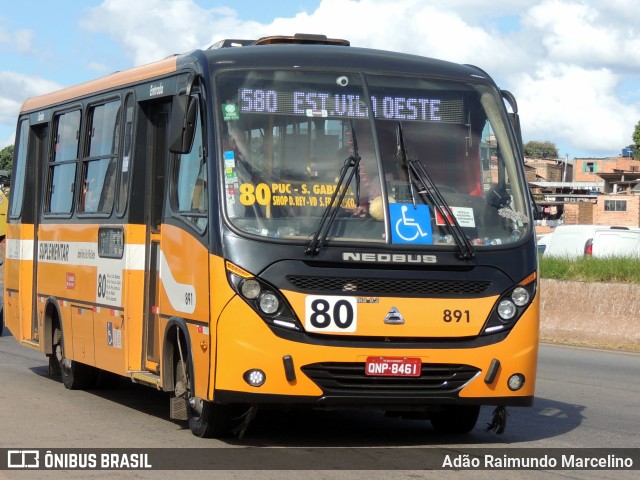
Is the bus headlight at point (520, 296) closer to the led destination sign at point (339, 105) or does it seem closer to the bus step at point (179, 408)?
the led destination sign at point (339, 105)

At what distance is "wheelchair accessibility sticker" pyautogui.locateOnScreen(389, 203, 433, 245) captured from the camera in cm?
939

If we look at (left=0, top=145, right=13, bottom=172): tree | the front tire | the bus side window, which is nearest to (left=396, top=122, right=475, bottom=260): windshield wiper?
the front tire

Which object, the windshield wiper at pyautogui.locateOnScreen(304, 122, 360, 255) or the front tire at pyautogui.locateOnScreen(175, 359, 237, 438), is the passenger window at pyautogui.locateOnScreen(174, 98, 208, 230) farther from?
the front tire at pyautogui.locateOnScreen(175, 359, 237, 438)

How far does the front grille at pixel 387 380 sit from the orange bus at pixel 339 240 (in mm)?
10

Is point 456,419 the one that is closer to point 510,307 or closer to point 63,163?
point 510,307

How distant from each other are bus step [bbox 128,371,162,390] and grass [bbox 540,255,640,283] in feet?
39.2

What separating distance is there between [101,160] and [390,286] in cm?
446

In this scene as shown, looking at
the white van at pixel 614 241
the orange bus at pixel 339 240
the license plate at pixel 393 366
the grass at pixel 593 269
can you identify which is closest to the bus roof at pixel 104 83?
the orange bus at pixel 339 240

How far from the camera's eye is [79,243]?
1304cm

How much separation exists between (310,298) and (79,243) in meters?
4.66

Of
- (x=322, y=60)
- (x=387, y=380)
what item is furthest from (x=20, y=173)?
(x=387, y=380)

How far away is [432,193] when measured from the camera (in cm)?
959

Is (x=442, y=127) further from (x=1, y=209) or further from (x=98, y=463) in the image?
(x=1, y=209)

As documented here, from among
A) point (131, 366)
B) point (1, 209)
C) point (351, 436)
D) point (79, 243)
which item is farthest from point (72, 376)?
point (1, 209)
